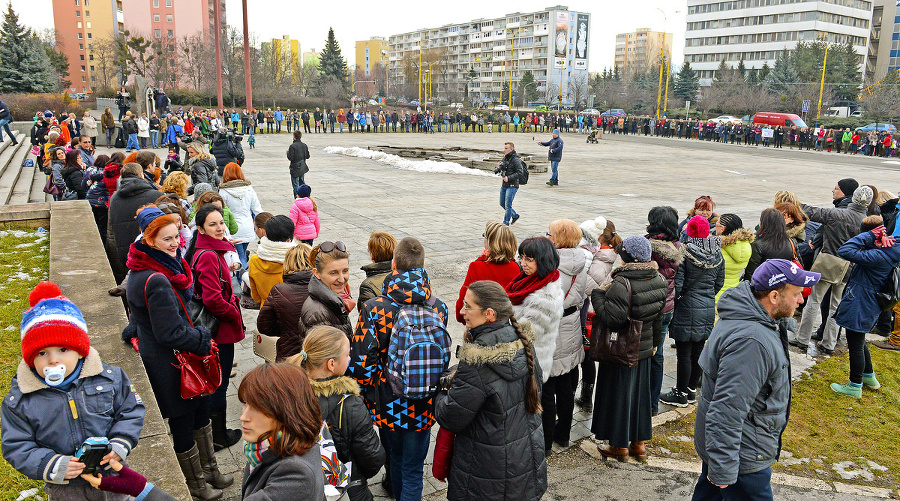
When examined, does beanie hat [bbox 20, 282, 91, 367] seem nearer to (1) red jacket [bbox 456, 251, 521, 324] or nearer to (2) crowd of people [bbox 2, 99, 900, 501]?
(2) crowd of people [bbox 2, 99, 900, 501]

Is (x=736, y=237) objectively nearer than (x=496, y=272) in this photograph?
No

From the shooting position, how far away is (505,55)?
137 meters

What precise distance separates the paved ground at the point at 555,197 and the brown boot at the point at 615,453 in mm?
110

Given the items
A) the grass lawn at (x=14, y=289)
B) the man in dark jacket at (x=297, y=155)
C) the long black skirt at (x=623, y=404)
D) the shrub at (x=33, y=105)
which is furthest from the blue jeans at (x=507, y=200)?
the shrub at (x=33, y=105)

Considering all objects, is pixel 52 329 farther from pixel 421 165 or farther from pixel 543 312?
pixel 421 165

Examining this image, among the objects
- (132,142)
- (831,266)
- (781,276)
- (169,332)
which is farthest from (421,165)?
(781,276)

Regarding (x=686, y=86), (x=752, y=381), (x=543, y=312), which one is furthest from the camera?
(x=686, y=86)

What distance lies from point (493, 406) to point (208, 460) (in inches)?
89.4

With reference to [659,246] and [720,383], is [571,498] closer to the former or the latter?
[720,383]

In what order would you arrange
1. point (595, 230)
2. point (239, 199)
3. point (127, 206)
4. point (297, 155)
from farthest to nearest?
point (297, 155) → point (239, 199) → point (127, 206) → point (595, 230)

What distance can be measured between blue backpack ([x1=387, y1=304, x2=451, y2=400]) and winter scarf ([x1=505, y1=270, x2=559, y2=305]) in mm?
884

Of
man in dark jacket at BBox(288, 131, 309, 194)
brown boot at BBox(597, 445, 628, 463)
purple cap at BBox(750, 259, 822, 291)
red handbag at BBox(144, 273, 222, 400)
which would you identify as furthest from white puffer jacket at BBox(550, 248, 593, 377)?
man in dark jacket at BBox(288, 131, 309, 194)

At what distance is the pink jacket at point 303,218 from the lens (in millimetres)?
8711

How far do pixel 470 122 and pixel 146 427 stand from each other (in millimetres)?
51122
